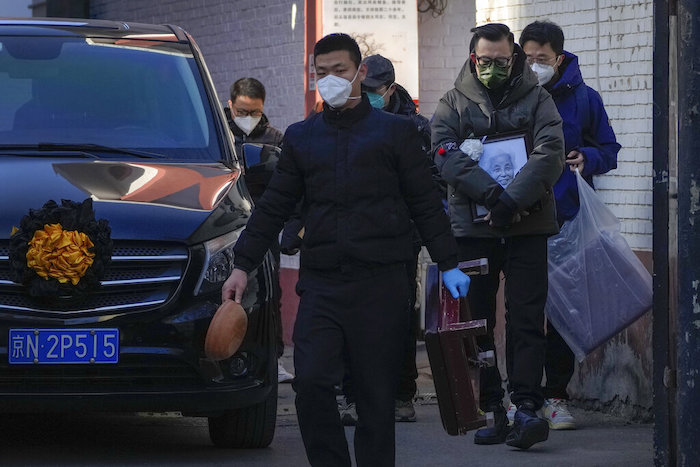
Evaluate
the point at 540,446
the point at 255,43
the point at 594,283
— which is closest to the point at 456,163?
the point at 594,283

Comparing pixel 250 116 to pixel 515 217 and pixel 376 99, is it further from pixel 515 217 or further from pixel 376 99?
pixel 515 217

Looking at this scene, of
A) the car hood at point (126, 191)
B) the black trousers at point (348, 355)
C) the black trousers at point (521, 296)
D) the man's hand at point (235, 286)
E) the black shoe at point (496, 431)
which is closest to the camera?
the black trousers at point (348, 355)

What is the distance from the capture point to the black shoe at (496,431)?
283 inches

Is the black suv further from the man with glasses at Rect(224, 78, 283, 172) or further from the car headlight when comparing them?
the man with glasses at Rect(224, 78, 283, 172)

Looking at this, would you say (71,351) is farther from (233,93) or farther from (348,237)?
(233,93)

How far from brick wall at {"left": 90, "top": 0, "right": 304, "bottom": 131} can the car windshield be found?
420cm

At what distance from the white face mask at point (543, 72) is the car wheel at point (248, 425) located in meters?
1.99

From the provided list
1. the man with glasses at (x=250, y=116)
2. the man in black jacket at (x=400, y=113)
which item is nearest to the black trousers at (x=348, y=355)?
the man in black jacket at (x=400, y=113)

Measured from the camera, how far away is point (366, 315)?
5555 millimetres

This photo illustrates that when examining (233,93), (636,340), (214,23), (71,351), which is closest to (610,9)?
Answer: (636,340)

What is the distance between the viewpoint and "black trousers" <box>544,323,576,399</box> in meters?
7.73

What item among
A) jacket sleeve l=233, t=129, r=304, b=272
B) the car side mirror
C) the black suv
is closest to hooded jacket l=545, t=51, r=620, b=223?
the car side mirror

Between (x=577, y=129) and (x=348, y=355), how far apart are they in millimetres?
2475

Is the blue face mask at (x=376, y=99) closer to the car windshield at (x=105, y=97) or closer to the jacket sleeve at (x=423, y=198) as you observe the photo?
the car windshield at (x=105, y=97)
